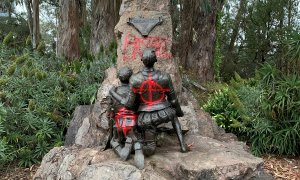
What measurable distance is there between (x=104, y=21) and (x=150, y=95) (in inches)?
302

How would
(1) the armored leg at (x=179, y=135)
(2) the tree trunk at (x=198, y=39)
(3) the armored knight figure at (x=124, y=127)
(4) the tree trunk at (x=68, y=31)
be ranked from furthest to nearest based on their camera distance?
(2) the tree trunk at (x=198, y=39)
(4) the tree trunk at (x=68, y=31)
(1) the armored leg at (x=179, y=135)
(3) the armored knight figure at (x=124, y=127)

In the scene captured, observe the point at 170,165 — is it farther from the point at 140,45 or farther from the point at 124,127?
the point at 140,45

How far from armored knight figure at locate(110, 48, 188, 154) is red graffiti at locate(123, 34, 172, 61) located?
1.54 metres

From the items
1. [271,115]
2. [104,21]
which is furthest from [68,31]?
[271,115]

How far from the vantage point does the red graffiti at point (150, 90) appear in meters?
4.31

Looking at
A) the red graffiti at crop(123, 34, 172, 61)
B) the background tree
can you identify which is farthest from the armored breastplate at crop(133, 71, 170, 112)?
the background tree

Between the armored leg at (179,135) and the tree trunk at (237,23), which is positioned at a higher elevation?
the tree trunk at (237,23)

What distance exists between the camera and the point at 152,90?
433 cm

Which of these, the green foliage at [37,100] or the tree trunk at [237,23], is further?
the tree trunk at [237,23]

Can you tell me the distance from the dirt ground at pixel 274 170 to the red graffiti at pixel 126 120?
2780 mm

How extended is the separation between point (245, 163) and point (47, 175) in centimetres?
249

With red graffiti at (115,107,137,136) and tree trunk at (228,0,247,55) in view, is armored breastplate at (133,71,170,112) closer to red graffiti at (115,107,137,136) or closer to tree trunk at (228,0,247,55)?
red graffiti at (115,107,137,136)

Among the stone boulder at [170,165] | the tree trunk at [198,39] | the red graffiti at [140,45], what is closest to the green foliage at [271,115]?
the red graffiti at [140,45]

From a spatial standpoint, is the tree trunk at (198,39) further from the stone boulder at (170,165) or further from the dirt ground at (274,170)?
the stone boulder at (170,165)
